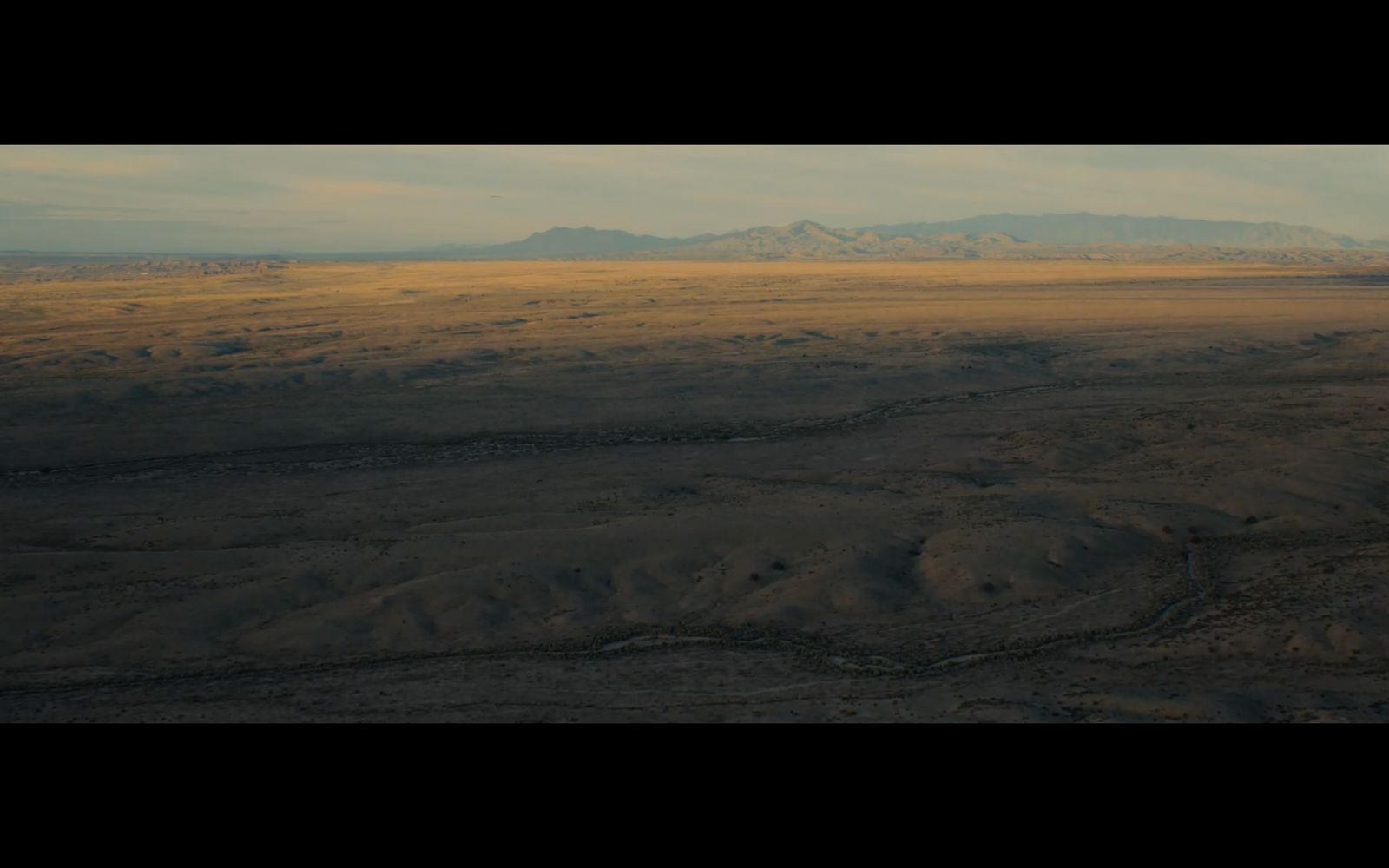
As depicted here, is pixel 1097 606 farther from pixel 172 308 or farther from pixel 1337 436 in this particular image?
pixel 172 308

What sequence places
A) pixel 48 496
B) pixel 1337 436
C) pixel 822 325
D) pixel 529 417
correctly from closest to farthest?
pixel 48 496, pixel 1337 436, pixel 529 417, pixel 822 325

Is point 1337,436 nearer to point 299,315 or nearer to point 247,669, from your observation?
point 247,669

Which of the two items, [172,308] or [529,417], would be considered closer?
[529,417]

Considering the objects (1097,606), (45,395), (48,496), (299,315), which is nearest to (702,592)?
(1097,606)

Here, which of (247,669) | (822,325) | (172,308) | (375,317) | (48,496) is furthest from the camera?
(172,308)

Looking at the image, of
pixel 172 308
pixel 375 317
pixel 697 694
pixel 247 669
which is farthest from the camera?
pixel 172 308

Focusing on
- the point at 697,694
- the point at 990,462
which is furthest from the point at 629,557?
the point at 990,462
